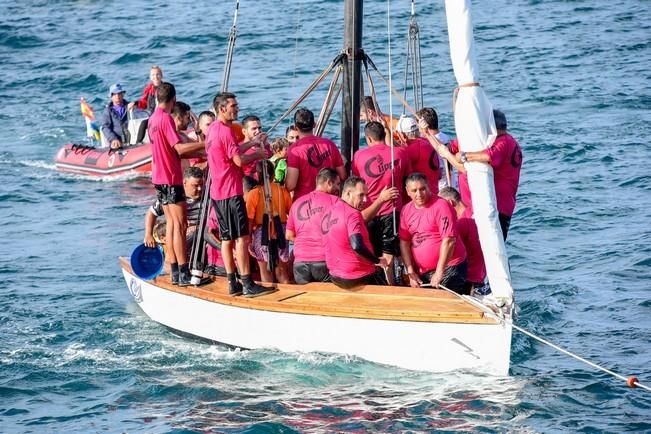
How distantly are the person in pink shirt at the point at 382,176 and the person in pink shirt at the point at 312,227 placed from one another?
1.44 ft

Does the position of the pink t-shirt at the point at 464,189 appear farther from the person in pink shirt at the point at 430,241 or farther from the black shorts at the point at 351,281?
the black shorts at the point at 351,281

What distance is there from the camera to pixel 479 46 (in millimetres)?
25344

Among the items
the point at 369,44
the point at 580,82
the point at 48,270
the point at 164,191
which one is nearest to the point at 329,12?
the point at 369,44

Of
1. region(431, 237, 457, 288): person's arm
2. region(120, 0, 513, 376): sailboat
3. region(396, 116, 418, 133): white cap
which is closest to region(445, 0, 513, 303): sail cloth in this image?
region(120, 0, 513, 376): sailboat

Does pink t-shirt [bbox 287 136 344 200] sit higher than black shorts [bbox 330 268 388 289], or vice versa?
pink t-shirt [bbox 287 136 344 200]

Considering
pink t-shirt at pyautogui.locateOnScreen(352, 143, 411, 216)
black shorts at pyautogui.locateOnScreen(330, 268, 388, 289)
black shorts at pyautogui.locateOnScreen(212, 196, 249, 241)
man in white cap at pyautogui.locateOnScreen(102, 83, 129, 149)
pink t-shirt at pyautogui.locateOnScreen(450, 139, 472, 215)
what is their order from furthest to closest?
1. man in white cap at pyautogui.locateOnScreen(102, 83, 129, 149)
2. pink t-shirt at pyautogui.locateOnScreen(450, 139, 472, 215)
3. pink t-shirt at pyautogui.locateOnScreen(352, 143, 411, 216)
4. black shorts at pyautogui.locateOnScreen(212, 196, 249, 241)
5. black shorts at pyautogui.locateOnScreen(330, 268, 388, 289)

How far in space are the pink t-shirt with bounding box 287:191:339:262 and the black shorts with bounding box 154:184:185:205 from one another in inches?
44.2

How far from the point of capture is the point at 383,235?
10875 mm

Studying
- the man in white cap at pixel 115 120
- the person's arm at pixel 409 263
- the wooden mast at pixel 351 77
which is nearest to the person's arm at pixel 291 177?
the wooden mast at pixel 351 77

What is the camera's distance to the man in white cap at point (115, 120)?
19.1 meters

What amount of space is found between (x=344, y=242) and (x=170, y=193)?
1.94m

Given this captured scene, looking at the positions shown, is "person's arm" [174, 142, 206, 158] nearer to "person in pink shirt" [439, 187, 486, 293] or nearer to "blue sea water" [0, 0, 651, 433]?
"blue sea water" [0, 0, 651, 433]

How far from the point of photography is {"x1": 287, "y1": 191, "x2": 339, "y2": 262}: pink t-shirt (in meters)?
10.2

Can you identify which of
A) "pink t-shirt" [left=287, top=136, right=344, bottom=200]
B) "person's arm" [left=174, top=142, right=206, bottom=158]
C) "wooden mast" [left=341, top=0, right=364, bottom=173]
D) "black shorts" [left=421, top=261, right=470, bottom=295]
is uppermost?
"wooden mast" [left=341, top=0, right=364, bottom=173]
